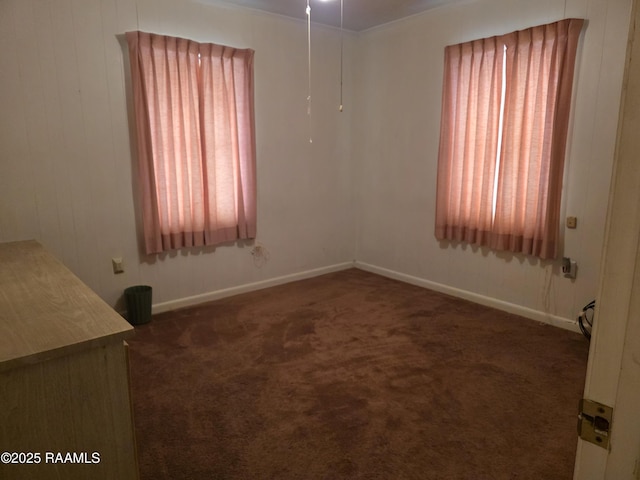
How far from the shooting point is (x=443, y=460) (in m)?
2.05

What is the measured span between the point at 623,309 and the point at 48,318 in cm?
161

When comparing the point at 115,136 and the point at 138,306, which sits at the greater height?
the point at 115,136

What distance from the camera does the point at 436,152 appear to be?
4.29 m

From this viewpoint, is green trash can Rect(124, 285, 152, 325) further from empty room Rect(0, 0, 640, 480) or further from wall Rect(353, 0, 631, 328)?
wall Rect(353, 0, 631, 328)

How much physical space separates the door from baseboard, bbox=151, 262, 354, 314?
3.73m

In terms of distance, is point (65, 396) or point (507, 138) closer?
point (65, 396)

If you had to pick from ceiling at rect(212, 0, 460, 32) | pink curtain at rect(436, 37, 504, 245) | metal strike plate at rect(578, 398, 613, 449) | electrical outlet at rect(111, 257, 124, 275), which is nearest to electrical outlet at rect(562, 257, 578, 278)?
pink curtain at rect(436, 37, 504, 245)

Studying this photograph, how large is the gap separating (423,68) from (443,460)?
139 inches

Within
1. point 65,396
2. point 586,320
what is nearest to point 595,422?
point 65,396

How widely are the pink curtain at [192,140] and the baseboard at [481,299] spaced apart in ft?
5.43

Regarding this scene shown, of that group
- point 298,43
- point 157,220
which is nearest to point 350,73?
point 298,43

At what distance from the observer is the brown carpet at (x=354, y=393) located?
6.73ft

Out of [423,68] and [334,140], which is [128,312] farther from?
[423,68]

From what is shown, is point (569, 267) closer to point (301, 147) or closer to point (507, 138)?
point (507, 138)
